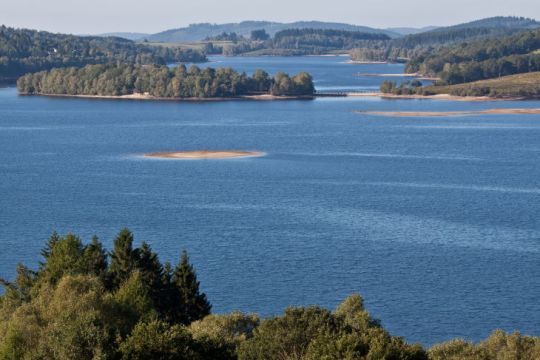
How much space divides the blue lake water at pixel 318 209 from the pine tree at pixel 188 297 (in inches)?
278

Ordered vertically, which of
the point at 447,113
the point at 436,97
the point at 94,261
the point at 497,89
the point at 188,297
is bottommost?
the point at 447,113

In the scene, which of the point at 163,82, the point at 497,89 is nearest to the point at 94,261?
the point at 163,82

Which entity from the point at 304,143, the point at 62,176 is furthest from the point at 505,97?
the point at 62,176

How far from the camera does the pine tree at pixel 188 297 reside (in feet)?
130

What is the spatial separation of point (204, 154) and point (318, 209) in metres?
34.2

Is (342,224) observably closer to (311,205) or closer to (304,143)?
(311,205)

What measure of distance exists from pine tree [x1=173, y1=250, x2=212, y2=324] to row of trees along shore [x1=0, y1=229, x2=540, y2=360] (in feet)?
0.12

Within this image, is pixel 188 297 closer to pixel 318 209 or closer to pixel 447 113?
pixel 318 209

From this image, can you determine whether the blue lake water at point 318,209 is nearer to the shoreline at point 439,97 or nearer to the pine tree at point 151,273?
the pine tree at point 151,273

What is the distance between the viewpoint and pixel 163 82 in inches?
7239

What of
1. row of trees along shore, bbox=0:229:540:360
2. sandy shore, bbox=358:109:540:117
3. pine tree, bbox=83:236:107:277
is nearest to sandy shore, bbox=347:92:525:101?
sandy shore, bbox=358:109:540:117

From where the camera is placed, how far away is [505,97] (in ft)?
593

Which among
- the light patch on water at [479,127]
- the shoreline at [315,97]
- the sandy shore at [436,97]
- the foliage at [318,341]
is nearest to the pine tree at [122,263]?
the foliage at [318,341]

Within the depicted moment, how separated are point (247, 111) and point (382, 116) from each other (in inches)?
840
